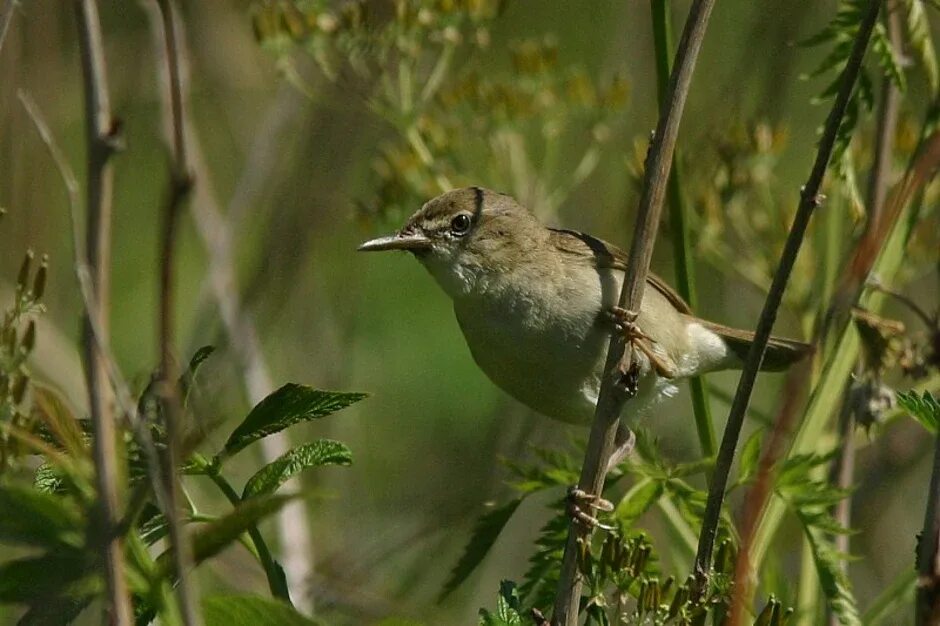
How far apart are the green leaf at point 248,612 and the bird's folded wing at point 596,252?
1.95m

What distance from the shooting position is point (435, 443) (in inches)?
191

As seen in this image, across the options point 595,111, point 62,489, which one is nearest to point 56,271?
point 595,111

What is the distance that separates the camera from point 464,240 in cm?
328

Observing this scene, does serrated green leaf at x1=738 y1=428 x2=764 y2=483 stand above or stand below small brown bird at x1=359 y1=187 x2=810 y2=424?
below

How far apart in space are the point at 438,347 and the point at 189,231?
1522mm

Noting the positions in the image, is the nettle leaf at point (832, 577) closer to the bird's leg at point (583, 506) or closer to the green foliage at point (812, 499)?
the green foliage at point (812, 499)

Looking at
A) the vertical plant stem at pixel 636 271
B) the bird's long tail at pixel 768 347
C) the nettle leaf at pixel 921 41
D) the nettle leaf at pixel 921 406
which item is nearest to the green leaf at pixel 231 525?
the vertical plant stem at pixel 636 271

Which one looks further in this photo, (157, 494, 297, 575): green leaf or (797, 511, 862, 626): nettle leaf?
A: (797, 511, 862, 626): nettle leaf

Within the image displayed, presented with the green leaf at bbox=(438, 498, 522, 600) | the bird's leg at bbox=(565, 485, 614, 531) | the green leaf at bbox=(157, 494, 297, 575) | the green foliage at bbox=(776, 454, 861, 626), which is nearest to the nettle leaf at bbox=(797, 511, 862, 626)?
the green foliage at bbox=(776, 454, 861, 626)

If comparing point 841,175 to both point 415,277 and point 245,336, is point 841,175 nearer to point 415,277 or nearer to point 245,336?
point 245,336

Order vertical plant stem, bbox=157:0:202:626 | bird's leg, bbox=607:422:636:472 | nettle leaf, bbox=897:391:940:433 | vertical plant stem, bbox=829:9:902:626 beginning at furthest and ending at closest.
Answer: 1. bird's leg, bbox=607:422:636:472
2. vertical plant stem, bbox=829:9:902:626
3. nettle leaf, bbox=897:391:940:433
4. vertical plant stem, bbox=157:0:202:626

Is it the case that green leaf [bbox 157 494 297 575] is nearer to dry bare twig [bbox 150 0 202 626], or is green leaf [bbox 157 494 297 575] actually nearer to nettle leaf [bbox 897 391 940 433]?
dry bare twig [bbox 150 0 202 626]

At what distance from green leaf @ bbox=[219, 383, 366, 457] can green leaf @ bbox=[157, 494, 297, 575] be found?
234 millimetres

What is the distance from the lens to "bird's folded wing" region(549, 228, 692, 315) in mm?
3252
